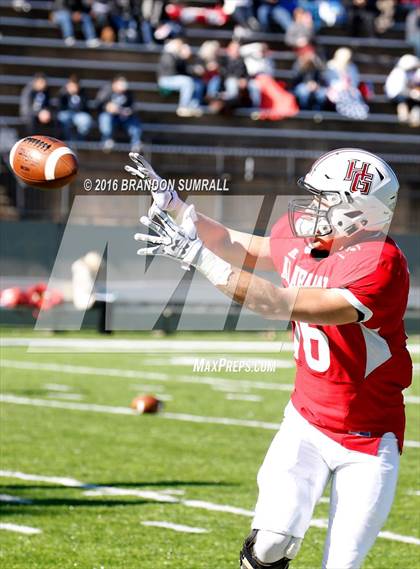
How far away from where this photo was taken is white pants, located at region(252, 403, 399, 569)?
3984mm

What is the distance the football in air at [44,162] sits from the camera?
4.75m

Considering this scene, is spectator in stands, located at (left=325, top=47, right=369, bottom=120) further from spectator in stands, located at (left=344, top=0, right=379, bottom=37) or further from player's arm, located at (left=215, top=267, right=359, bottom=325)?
player's arm, located at (left=215, top=267, right=359, bottom=325)

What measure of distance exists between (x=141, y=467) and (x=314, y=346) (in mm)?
3912

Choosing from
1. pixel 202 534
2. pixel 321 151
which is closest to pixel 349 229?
pixel 202 534

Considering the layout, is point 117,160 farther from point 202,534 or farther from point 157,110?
point 202,534

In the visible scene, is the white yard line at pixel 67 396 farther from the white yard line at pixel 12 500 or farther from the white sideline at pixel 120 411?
the white yard line at pixel 12 500

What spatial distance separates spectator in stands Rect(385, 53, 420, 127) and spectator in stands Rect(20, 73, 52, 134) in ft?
20.7

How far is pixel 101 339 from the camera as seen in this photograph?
54.1 feet

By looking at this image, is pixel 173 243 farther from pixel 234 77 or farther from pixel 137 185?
pixel 234 77

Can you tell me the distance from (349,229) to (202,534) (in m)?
2.45

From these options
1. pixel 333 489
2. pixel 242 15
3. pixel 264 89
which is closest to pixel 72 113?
pixel 264 89

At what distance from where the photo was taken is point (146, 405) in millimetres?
10406

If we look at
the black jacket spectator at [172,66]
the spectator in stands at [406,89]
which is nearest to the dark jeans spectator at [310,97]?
the spectator in stands at [406,89]

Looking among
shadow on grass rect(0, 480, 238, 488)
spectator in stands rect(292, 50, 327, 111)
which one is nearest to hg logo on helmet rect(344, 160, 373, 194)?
shadow on grass rect(0, 480, 238, 488)
